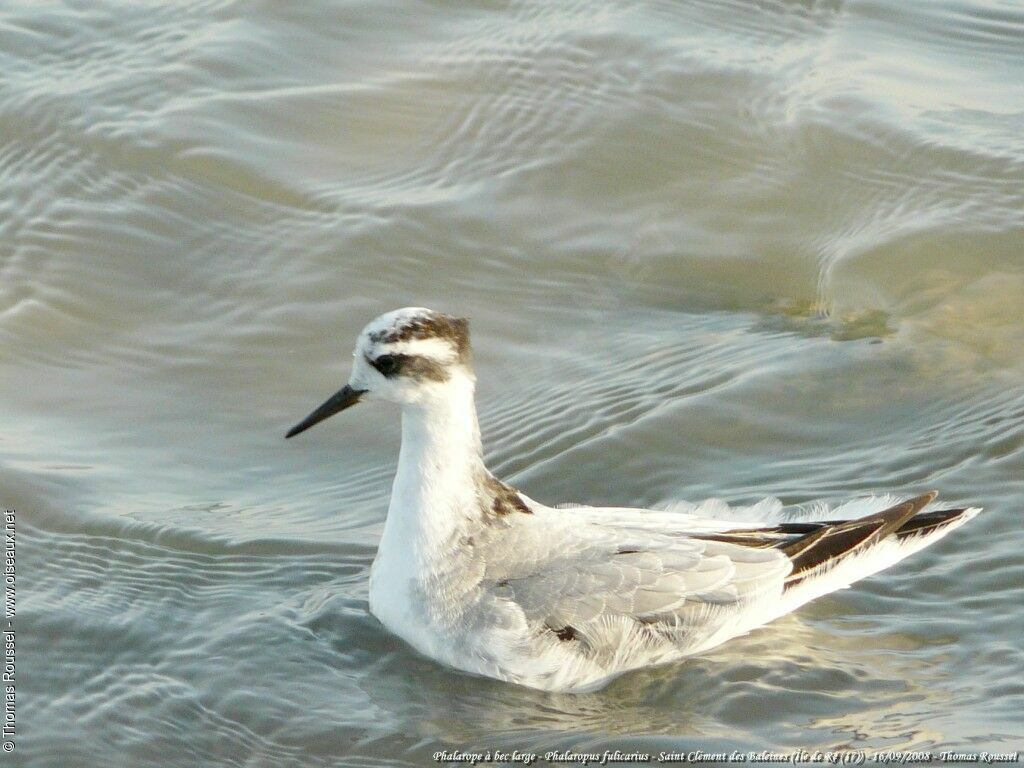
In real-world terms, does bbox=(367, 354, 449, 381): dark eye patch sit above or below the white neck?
above

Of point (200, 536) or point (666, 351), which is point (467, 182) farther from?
point (200, 536)

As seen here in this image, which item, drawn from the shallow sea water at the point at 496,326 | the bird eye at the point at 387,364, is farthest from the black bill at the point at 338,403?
the shallow sea water at the point at 496,326

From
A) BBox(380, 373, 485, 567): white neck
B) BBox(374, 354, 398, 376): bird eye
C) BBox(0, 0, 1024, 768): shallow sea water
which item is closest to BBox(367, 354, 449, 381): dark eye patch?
BBox(374, 354, 398, 376): bird eye

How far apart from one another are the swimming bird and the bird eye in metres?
0.01

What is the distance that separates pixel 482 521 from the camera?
7.55m

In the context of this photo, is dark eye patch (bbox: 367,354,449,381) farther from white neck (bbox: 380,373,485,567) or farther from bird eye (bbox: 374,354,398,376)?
white neck (bbox: 380,373,485,567)

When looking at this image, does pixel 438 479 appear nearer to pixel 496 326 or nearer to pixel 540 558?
pixel 540 558

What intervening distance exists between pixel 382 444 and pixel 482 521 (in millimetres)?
1936

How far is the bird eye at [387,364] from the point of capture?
7336 millimetres

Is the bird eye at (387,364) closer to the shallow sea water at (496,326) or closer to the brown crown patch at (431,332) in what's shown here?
the brown crown patch at (431,332)

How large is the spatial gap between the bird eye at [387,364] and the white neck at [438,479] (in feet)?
0.79

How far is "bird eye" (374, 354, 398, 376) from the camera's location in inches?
289

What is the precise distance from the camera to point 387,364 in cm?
735

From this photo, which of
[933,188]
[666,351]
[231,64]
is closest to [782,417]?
[666,351]
